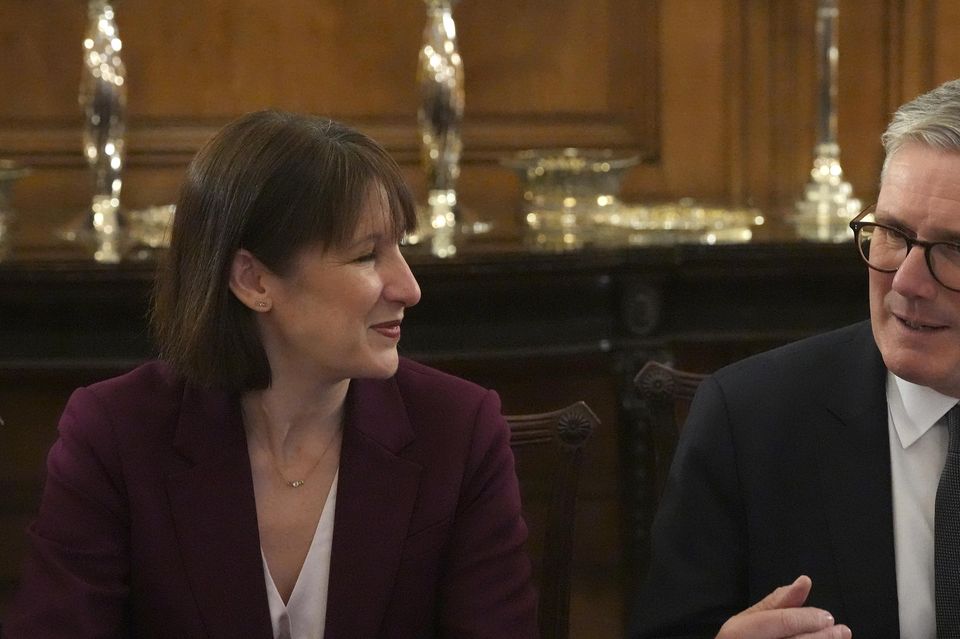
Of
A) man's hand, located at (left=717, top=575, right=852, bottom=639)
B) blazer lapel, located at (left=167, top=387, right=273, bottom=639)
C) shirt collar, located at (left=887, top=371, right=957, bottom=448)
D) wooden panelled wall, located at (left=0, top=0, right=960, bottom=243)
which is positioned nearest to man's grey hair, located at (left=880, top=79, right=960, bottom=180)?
shirt collar, located at (left=887, top=371, right=957, bottom=448)

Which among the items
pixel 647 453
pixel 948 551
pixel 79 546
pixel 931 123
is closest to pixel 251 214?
pixel 79 546

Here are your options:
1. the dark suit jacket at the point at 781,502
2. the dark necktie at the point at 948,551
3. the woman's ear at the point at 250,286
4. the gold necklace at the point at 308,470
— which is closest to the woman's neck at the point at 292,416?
the gold necklace at the point at 308,470

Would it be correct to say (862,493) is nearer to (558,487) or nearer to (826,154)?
(558,487)

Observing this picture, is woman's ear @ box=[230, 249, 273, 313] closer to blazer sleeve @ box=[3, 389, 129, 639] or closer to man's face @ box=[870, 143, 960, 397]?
blazer sleeve @ box=[3, 389, 129, 639]

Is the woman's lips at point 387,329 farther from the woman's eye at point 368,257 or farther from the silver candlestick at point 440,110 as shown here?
the silver candlestick at point 440,110

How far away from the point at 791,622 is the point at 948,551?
275 millimetres

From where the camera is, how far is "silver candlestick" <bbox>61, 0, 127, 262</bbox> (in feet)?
11.6

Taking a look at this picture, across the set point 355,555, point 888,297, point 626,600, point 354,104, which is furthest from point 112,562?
point 354,104

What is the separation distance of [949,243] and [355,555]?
0.94 m

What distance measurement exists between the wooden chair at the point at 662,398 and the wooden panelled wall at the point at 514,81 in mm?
1449

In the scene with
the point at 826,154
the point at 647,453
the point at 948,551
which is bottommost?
the point at 647,453

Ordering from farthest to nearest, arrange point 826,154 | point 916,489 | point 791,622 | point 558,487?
point 826,154 → point 558,487 → point 916,489 → point 791,622

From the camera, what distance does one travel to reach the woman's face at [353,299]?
6.84ft

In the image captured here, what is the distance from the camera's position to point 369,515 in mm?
2154
